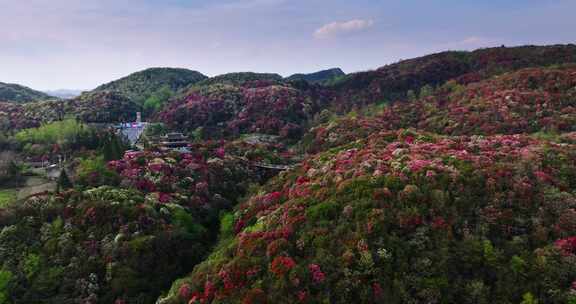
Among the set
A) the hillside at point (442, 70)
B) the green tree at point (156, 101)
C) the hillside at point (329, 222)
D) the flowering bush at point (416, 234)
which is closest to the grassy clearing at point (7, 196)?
the hillside at point (329, 222)

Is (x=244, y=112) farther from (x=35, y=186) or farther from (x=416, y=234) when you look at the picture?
(x=416, y=234)

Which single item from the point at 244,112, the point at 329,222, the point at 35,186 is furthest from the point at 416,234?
the point at 244,112

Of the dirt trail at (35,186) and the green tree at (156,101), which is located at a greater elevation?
the green tree at (156,101)

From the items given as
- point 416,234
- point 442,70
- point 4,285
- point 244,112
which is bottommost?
point 4,285

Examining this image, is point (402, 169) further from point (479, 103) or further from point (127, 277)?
point (479, 103)

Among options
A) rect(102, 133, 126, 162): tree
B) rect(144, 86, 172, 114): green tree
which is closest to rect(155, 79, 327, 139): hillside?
rect(144, 86, 172, 114): green tree

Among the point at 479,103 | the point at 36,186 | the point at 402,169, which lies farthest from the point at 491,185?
the point at 36,186

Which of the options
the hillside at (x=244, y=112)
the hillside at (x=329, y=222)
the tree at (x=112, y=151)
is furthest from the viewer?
the hillside at (x=244, y=112)

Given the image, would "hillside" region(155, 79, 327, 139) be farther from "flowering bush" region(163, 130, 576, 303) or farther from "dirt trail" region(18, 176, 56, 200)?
"flowering bush" region(163, 130, 576, 303)

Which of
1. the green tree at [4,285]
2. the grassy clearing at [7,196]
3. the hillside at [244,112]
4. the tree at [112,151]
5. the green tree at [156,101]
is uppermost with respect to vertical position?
the green tree at [156,101]

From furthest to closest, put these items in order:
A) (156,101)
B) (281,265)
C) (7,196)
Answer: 1. (156,101)
2. (7,196)
3. (281,265)

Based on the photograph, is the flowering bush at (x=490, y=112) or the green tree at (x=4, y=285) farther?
the flowering bush at (x=490, y=112)

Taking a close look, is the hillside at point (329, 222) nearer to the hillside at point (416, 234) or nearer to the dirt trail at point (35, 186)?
the hillside at point (416, 234)

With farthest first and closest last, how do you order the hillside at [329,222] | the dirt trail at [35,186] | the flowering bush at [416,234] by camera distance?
the dirt trail at [35,186] < the hillside at [329,222] < the flowering bush at [416,234]
